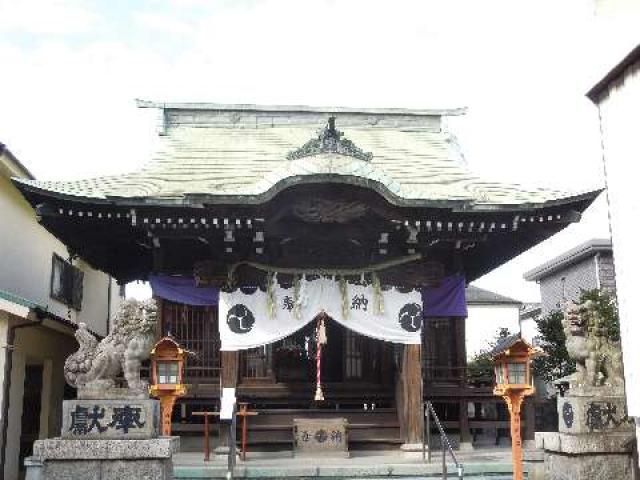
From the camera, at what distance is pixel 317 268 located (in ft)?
44.7

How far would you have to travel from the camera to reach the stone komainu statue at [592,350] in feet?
32.7

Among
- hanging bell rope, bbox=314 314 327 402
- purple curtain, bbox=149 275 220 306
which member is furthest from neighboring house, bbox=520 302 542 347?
purple curtain, bbox=149 275 220 306

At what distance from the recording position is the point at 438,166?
16.5 meters

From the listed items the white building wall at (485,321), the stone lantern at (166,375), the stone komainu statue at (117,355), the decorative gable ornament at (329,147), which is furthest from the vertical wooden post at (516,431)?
the white building wall at (485,321)

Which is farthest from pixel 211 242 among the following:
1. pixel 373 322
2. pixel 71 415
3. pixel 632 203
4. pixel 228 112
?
pixel 632 203

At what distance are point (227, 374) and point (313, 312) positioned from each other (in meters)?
1.96

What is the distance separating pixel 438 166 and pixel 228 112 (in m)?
5.85

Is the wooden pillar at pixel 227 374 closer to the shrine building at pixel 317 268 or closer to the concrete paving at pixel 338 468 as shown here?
the shrine building at pixel 317 268

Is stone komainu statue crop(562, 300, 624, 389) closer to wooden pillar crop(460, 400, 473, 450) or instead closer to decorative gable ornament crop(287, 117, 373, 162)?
wooden pillar crop(460, 400, 473, 450)

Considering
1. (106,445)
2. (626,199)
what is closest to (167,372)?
(106,445)

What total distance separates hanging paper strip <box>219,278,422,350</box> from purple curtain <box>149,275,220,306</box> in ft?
1.56

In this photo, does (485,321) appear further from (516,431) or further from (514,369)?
(516,431)

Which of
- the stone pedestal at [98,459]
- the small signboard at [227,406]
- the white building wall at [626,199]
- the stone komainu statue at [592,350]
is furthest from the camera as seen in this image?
the small signboard at [227,406]

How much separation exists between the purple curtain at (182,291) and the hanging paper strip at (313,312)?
0.47m
